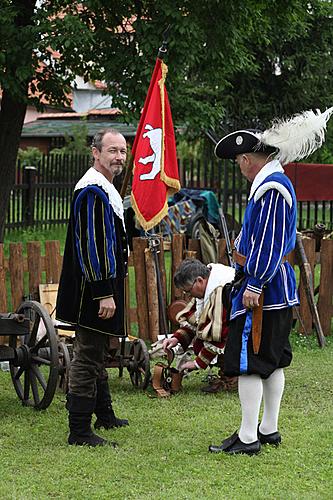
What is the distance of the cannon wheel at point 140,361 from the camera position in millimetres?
7039

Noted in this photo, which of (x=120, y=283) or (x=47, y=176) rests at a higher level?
(x=47, y=176)

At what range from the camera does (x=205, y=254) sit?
10023mm

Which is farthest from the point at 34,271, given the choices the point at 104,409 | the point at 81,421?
the point at 81,421

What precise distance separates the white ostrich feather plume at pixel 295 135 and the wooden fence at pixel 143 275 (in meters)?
3.33

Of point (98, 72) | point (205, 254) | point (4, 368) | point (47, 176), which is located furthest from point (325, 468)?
point (47, 176)

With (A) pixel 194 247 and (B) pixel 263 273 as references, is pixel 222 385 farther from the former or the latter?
(A) pixel 194 247

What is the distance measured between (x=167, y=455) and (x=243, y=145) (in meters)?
1.87

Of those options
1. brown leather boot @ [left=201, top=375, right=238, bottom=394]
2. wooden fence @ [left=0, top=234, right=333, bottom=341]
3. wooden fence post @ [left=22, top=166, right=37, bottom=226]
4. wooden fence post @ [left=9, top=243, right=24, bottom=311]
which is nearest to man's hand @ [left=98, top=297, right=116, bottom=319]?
brown leather boot @ [left=201, top=375, right=238, bottom=394]

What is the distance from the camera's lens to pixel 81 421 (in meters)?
5.59

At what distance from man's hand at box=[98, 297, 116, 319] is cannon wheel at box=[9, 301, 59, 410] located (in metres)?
0.86

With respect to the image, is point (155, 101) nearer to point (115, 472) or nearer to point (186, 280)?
point (186, 280)

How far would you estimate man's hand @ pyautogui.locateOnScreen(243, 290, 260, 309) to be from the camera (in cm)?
523

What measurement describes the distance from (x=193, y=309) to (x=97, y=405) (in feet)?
4.18

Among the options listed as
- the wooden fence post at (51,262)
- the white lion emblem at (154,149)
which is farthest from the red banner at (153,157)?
the wooden fence post at (51,262)
